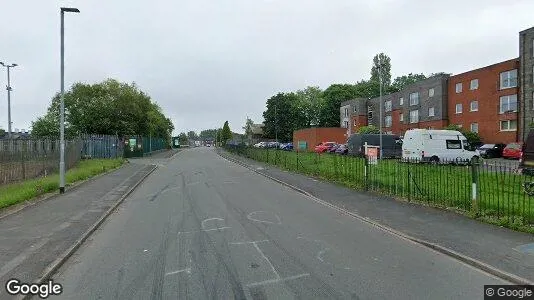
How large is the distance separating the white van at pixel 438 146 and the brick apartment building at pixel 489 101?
17453mm

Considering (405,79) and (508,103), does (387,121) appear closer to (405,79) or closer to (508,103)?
(508,103)

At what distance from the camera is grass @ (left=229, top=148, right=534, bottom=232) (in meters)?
10.2

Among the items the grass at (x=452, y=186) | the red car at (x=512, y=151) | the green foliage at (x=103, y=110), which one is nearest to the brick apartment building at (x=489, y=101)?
the red car at (x=512, y=151)

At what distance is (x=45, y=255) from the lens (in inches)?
281

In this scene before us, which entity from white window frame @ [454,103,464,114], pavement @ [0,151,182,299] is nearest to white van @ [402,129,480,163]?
pavement @ [0,151,182,299]

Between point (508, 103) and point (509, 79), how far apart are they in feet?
8.23

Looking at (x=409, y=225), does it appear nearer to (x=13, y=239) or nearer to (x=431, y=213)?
(x=431, y=213)

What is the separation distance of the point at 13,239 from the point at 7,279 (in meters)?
2.88

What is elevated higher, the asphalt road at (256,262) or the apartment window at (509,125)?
the apartment window at (509,125)

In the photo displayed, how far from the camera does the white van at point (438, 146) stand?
3025 centimetres

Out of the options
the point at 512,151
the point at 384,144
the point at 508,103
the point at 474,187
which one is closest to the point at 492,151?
the point at 512,151

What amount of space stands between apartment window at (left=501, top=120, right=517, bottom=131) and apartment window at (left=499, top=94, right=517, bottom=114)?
1.17 m

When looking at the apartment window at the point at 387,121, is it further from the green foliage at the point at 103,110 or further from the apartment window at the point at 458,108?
the green foliage at the point at 103,110

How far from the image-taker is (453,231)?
29.0 ft
